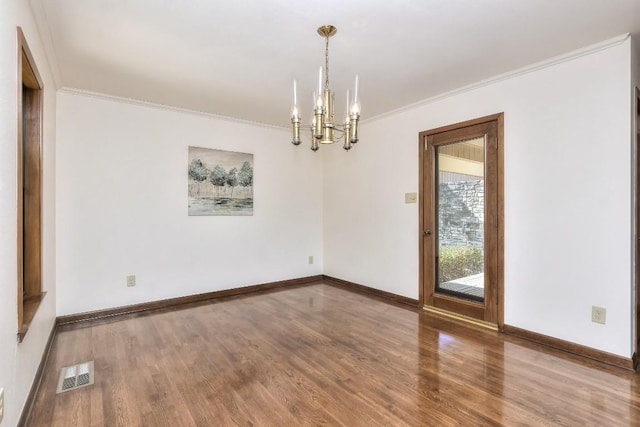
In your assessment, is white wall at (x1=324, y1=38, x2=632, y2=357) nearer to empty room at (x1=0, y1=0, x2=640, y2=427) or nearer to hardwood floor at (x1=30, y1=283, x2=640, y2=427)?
empty room at (x1=0, y1=0, x2=640, y2=427)

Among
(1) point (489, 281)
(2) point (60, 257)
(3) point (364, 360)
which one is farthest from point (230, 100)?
(1) point (489, 281)

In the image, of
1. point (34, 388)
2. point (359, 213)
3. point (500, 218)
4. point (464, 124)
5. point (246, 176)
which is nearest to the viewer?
point (34, 388)

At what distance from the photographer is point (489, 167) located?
3289 mm

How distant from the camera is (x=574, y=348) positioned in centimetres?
270

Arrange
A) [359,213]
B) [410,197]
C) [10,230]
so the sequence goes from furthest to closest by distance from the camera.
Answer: [359,213] → [410,197] → [10,230]

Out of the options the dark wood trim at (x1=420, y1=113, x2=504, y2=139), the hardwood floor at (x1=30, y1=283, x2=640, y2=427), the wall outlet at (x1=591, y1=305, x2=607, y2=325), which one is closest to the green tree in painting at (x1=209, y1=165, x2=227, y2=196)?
the hardwood floor at (x1=30, y1=283, x2=640, y2=427)

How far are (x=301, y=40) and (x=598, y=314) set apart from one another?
3.08m

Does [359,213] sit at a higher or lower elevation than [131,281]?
higher

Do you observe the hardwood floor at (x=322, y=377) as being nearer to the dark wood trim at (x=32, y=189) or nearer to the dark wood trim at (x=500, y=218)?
the dark wood trim at (x=500, y=218)

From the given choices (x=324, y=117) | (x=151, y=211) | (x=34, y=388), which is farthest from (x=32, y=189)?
(x=324, y=117)

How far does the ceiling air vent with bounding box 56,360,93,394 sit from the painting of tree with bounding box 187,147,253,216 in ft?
6.79

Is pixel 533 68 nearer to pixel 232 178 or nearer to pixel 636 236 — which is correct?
pixel 636 236

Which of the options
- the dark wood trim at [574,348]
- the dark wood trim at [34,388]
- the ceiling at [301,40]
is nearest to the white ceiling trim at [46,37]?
the ceiling at [301,40]

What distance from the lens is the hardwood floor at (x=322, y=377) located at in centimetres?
191
